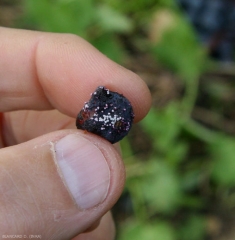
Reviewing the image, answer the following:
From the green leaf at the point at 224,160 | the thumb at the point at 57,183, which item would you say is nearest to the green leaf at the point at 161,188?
the green leaf at the point at 224,160

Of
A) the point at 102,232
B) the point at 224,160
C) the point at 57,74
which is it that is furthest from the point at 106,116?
the point at 224,160

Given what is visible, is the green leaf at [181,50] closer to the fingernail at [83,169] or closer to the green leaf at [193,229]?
the green leaf at [193,229]

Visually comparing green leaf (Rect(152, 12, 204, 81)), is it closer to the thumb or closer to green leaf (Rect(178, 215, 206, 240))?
green leaf (Rect(178, 215, 206, 240))

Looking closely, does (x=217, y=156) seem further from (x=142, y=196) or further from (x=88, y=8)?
(x=88, y=8)

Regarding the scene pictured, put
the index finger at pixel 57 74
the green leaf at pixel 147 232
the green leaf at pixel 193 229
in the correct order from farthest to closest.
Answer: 1. the green leaf at pixel 193 229
2. the green leaf at pixel 147 232
3. the index finger at pixel 57 74

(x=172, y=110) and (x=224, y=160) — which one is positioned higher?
(x=172, y=110)

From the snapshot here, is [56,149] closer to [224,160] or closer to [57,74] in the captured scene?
[57,74]
